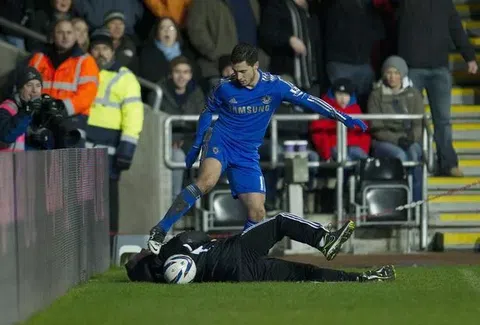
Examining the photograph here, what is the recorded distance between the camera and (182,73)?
20.0 m

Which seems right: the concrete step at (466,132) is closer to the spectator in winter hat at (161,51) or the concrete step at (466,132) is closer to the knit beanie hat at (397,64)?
the knit beanie hat at (397,64)

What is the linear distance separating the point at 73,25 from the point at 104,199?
6.77 feet

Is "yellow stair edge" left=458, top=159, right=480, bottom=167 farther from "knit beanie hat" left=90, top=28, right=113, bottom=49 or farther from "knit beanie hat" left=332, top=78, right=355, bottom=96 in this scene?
"knit beanie hat" left=90, top=28, right=113, bottom=49

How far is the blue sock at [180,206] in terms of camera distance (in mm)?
15289

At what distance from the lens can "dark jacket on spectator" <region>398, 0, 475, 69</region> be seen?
68.4 feet

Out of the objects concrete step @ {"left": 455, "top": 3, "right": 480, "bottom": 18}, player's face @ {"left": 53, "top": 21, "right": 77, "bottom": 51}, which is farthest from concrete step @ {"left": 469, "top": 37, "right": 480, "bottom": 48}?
player's face @ {"left": 53, "top": 21, "right": 77, "bottom": 51}

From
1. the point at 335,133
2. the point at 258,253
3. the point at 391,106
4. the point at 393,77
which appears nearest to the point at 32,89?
the point at 258,253

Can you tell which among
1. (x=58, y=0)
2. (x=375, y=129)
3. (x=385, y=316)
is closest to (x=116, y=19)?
(x=58, y=0)

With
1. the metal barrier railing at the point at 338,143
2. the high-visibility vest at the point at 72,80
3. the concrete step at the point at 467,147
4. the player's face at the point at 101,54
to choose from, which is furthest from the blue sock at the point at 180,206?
the concrete step at the point at 467,147

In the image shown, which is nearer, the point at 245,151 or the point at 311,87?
the point at 245,151

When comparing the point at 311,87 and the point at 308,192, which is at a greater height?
the point at 311,87

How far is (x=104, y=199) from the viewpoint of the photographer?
1703cm

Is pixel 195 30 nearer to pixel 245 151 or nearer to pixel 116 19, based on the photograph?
pixel 116 19

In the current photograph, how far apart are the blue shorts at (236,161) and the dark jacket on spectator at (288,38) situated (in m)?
4.68
